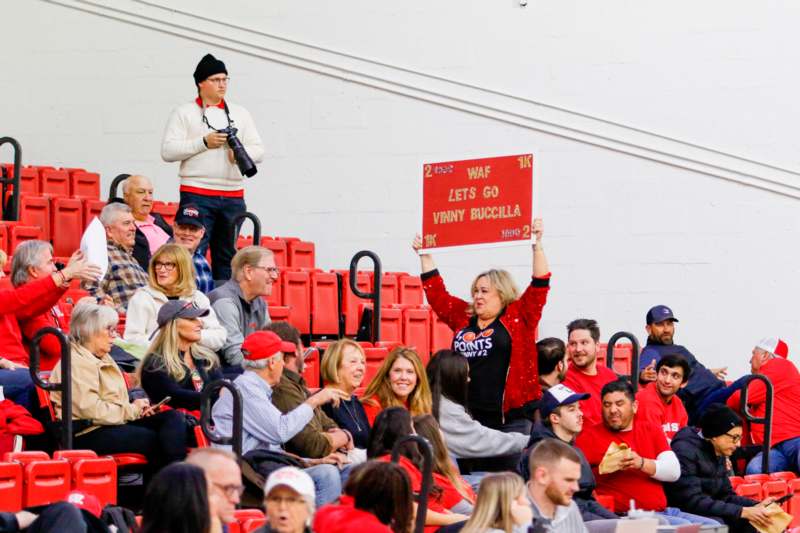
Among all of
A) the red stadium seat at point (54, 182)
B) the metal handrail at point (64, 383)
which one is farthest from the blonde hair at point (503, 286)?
the red stadium seat at point (54, 182)

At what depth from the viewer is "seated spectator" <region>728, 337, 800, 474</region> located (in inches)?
435

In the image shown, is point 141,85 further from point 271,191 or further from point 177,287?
point 177,287

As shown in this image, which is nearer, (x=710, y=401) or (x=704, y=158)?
(x=710, y=401)

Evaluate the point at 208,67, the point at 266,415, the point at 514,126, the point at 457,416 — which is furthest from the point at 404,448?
the point at 514,126

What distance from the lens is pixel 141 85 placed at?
14414 mm

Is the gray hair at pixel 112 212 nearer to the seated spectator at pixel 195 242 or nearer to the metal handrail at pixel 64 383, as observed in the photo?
the seated spectator at pixel 195 242

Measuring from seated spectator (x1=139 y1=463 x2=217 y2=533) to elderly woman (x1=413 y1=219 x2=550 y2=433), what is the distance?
3982 mm

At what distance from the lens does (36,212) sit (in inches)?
448

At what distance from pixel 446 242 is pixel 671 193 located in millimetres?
4389

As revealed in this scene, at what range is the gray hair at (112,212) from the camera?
31.6ft

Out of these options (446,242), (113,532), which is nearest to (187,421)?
(113,532)

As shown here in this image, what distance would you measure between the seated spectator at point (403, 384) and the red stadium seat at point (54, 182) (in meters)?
4.94

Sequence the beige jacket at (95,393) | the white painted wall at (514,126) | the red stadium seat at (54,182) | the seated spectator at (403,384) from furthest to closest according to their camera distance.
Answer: the white painted wall at (514,126) → the red stadium seat at (54,182) → the seated spectator at (403,384) → the beige jacket at (95,393)

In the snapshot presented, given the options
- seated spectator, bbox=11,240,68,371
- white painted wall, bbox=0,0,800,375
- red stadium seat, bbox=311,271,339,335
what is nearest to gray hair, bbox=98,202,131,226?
seated spectator, bbox=11,240,68,371
